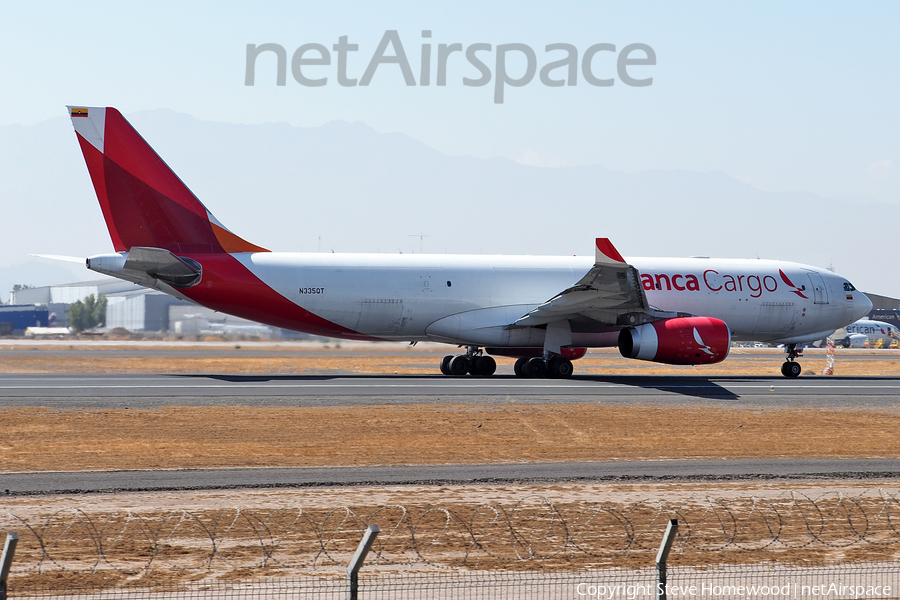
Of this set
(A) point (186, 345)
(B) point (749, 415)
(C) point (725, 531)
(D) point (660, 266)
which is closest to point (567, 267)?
(D) point (660, 266)

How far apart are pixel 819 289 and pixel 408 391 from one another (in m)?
21.1

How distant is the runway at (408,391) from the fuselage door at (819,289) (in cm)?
515

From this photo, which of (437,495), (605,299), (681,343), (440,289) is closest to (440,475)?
(437,495)

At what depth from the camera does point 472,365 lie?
122ft

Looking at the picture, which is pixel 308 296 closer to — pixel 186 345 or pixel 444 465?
pixel 444 465

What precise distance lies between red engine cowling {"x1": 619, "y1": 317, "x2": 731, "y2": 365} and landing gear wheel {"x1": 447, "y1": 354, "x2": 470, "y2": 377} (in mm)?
7069

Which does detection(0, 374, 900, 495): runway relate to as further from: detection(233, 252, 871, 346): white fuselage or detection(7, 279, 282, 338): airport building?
detection(7, 279, 282, 338): airport building

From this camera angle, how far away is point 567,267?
1511 inches

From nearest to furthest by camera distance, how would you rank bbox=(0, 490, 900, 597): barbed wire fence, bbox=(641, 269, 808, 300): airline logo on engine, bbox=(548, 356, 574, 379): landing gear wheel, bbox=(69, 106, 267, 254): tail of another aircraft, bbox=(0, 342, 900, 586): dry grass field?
bbox=(0, 490, 900, 597): barbed wire fence < bbox=(0, 342, 900, 586): dry grass field < bbox=(69, 106, 267, 254): tail of another aircraft < bbox=(548, 356, 574, 379): landing gear wheel < bbox=(641, 269, 808, 300): airline logo on engine

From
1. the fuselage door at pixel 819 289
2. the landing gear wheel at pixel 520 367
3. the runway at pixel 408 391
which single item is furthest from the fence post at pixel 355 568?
the fuselage door at pixel 819 289

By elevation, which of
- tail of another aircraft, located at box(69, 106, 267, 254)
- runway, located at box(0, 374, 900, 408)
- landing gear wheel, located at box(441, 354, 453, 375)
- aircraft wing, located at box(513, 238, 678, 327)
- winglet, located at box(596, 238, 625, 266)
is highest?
tail of another aircraft, located at box(69, 106, 267, 254)

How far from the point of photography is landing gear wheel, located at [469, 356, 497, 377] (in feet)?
122

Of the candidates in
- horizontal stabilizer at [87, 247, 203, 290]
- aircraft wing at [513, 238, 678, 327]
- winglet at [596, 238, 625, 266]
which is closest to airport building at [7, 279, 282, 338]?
horizontal stabilizer at [87, 247, 203, 290]

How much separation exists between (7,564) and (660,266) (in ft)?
113
